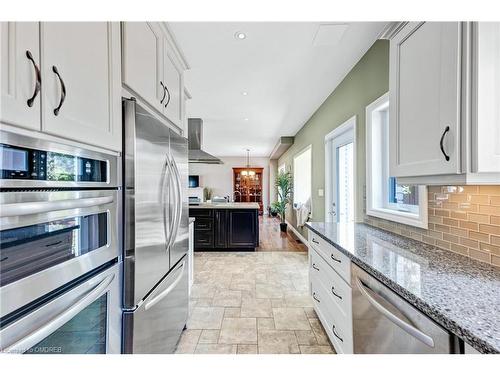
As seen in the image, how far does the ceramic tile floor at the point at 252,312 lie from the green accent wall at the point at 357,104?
45.9 inches

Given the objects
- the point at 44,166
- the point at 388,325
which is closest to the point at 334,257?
the point at 388,325

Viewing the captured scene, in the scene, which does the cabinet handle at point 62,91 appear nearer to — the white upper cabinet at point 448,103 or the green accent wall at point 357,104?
the white upper cabinet at point 448,103

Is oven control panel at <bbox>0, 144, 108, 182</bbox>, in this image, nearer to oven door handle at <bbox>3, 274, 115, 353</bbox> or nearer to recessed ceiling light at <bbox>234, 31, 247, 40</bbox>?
oven door handle at <bbox>3, 274, 115, 353</bbox>

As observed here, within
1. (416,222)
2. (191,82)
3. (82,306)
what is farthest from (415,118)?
(191,82)

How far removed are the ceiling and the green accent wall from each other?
11 centimetres

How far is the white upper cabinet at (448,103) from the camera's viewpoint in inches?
36.4

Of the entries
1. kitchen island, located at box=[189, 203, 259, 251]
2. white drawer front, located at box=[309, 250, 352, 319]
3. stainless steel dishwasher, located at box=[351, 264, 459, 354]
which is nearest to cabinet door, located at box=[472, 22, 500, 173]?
stainless steel dishwasher, located at box=[351, 264, 459, 354]

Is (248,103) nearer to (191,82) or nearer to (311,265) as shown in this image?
(191,82)

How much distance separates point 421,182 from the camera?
127 centimetres

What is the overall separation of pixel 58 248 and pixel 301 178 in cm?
592

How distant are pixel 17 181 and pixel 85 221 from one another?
32 centimetres

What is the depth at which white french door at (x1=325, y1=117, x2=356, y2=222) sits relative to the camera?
3.12m

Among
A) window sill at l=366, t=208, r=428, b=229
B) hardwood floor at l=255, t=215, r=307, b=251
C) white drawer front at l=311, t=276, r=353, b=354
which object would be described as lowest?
hardwood floor at l=255, t=215, r=307, b=251

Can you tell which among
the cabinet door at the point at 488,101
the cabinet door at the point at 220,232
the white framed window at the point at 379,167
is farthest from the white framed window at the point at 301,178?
the cabinet door at the point at 488,101
